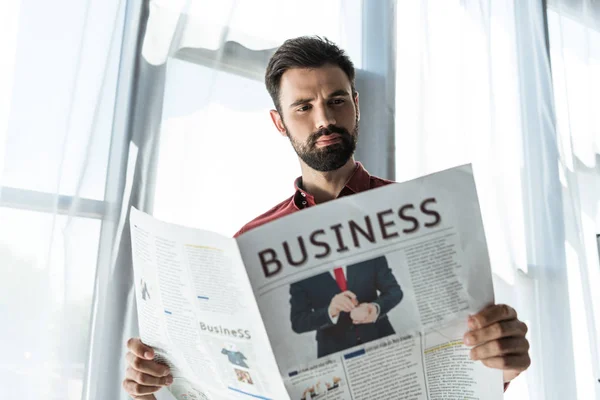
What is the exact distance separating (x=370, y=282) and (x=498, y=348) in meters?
0.17

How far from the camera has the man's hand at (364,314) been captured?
0.67m

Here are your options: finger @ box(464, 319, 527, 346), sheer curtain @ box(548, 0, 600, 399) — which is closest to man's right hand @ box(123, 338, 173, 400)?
finger @ box(464, 319, 527, 346)

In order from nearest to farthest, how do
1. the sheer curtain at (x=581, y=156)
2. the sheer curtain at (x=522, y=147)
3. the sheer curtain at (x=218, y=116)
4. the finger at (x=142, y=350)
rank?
the finger at (x=142, y=350) → the sheer curtain at (x=218, y=116) → the sheer curtain at (x=522, y=147) → the sheer curtain at (x=581, y=156)

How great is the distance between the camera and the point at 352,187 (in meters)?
1.10

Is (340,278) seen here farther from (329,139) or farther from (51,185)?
(51,185)

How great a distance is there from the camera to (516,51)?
220cm

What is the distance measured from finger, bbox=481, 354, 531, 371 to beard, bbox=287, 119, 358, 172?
47cm

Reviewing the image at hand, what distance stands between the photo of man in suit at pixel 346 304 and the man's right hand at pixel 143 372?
273 millimetres

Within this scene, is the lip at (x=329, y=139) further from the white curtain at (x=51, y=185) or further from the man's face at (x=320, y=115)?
the white curtain at (x=51, y=185)

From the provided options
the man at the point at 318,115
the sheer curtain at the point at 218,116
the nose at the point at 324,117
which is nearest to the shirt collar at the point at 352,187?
the man at the point at 318,115

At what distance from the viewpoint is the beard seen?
1.05 meters

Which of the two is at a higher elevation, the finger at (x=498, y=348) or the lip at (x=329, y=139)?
the lip at (x=329, y=139)

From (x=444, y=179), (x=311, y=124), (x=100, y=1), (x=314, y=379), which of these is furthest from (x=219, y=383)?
(x=100, y=1)

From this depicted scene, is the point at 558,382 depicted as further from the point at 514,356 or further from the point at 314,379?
the point at 314,379
